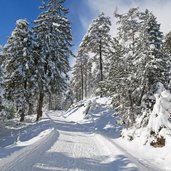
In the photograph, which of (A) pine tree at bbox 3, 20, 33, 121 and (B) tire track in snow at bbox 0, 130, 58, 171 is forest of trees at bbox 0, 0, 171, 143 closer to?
(A) pine tree at bbox 3, 20, 33, 121

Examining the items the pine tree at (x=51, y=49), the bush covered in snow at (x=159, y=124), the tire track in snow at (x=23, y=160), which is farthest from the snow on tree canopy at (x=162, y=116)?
the pine tree at (x=51, y=49)

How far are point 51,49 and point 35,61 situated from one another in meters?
2.87

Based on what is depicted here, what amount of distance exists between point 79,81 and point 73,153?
61724mm

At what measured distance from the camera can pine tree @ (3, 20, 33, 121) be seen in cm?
3231

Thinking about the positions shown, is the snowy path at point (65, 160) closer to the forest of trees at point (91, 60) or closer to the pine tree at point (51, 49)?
the forest of trees at point (91, 60)

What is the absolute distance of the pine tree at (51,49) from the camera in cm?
3250

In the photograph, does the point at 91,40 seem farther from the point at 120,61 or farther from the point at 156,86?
the point at 156,86

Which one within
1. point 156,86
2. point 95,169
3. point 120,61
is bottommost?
point 95,169

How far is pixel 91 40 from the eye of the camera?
1826 inches

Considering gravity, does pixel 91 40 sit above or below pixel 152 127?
above

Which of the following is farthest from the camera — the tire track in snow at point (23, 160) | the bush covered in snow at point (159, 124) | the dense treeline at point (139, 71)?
the dense treeline at point (139, 71)

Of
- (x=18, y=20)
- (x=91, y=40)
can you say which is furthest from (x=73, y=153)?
(x=91, y=40)

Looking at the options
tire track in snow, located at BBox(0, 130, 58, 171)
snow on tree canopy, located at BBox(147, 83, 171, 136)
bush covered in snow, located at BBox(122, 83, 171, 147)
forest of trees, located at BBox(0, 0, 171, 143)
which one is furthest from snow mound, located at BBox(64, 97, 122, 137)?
tire track in snow, located at BBox(0, 130, 58, 171)

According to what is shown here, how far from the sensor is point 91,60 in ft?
158
